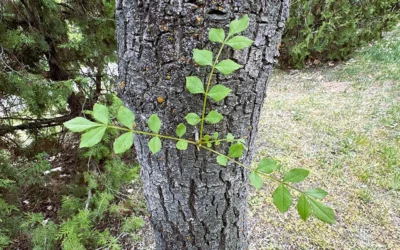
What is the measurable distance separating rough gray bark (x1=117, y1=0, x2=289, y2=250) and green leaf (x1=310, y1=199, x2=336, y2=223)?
0.33m

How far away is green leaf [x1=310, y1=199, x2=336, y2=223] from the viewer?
1.32 ft

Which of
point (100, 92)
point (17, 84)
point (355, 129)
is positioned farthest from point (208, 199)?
point (355, 129)

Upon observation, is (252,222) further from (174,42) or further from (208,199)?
(174,42)

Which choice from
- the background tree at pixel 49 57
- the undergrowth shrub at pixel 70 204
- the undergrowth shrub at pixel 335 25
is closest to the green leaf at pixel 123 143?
the undergrowth shrub at pixel 70 204

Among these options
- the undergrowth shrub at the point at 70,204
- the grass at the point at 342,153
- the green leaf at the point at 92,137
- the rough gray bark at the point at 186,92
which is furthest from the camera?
the grass at the point at 342,153

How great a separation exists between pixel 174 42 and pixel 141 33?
3.3 inches

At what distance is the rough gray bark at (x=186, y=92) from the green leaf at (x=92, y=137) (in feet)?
0.81

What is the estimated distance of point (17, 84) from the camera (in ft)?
4.89

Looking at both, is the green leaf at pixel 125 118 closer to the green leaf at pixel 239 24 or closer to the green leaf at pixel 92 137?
→ the green leaf at pixel 92 137

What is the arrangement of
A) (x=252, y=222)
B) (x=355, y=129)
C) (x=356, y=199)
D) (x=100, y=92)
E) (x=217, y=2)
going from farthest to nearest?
(x=355, y=129), (x=100, y=92), (x=356, y=199), (x=252, y=222), (x=217, y=2)

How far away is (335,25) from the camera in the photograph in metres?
5.09

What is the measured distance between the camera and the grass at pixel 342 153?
151cm

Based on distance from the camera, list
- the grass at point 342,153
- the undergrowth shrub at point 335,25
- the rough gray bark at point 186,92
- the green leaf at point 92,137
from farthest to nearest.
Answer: the undergrowth shrub at point 335,25 < the grass at point 342,153 < the rough gray bark at point 186,92 < the green leaf at point 92,137

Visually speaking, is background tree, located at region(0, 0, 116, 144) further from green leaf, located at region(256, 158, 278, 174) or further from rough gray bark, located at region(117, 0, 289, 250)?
green leaf, located at region(256, 158, 278, 174)
